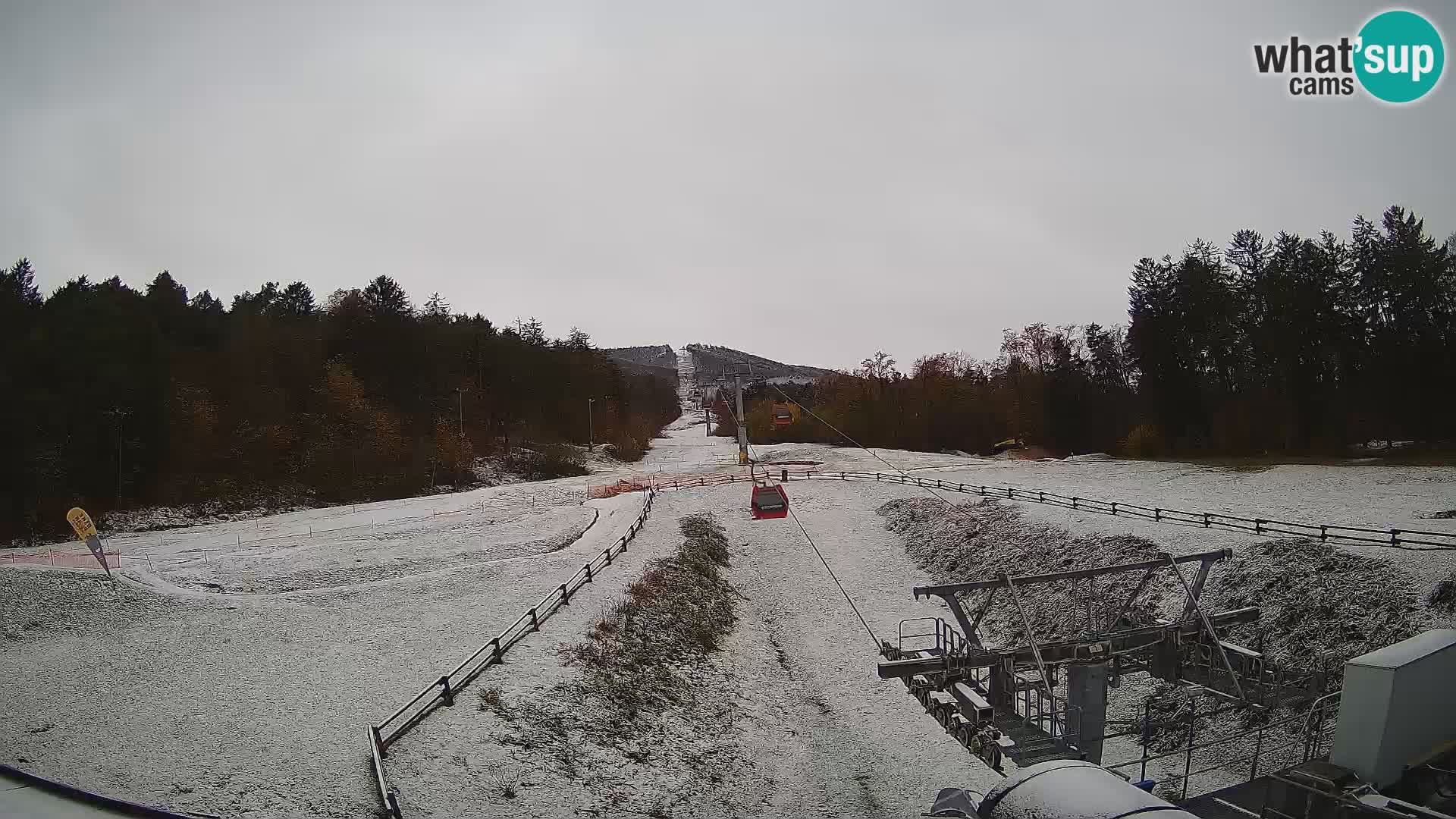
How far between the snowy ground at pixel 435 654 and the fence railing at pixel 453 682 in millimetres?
315

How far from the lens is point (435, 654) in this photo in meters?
21.8

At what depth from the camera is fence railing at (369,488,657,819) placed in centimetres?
1432

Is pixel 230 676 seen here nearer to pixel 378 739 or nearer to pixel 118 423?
pixel 378 739

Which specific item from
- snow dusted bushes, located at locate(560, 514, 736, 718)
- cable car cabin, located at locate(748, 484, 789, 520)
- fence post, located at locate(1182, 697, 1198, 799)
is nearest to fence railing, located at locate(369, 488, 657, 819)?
snow dusted bushes, located at locate(560, 514, 736, 718)

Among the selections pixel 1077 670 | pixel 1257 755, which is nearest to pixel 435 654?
pixel 1077 670

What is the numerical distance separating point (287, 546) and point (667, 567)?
23.9m

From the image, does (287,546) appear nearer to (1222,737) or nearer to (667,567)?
(667,567)

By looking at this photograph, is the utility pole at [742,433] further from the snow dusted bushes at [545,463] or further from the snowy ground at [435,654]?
the snowy ground at [435,654]

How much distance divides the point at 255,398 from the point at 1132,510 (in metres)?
71.8

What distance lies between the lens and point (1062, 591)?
93.9ft

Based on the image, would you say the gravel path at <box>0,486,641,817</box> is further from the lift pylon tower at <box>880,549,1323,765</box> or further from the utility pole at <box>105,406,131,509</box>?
the utility pole at <box>105,406,131,509</box>

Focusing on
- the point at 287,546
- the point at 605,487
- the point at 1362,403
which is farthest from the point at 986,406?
the point at 287,546

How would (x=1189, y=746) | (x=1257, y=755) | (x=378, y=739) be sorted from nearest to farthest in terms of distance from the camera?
(x=1257, y=755), (x=1189, y=746), (x=378, y=739)

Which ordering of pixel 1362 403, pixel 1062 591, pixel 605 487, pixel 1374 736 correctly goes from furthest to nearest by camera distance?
pixel 605 487
pixel 1362 403
pixel 1062 591
pixel 1374 736
